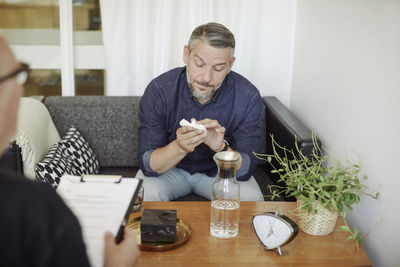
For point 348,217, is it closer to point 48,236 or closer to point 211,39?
point 211,39

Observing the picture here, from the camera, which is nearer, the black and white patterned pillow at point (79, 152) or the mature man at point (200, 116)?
the mature man at point (200, 116)

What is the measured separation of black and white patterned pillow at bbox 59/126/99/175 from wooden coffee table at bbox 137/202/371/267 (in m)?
0.84

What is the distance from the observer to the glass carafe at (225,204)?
4.41 ft

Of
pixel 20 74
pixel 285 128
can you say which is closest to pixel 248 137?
pixel 285 128

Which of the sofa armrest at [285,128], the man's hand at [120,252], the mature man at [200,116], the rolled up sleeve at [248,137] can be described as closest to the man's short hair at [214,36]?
the mature man at [200,116]

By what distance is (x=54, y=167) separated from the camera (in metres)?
1.81

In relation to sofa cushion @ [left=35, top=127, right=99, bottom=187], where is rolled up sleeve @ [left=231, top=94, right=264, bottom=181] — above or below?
above

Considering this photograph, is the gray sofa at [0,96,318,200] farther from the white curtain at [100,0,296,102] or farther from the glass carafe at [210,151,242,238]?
the glass carafe at [210,151,242,238]

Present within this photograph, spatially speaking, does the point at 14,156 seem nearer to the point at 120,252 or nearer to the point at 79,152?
the point at 79,152

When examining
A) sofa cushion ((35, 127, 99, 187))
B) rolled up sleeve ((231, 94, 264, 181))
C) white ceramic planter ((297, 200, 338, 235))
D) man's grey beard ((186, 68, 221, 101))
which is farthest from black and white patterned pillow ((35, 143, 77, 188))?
white ceramic planter ((297, 200, 338, 235))

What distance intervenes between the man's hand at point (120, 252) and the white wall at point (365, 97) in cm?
90

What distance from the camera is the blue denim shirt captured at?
1975mm

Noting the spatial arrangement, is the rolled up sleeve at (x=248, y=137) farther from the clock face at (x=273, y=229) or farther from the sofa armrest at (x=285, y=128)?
the clock face at (x=273, y=229)

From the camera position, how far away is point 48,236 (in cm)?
60
